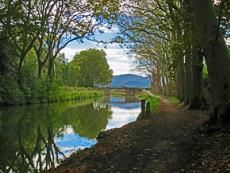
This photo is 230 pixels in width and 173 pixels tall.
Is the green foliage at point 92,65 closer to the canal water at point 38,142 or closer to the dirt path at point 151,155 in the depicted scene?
the canal water at point 38,142

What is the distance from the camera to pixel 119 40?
38.1 metres

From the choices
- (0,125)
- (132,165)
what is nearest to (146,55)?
(0,125)

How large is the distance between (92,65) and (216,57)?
11057 centimetres

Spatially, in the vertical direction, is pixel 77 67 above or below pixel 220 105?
above

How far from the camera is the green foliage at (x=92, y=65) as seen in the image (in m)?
121

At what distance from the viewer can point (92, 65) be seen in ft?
406

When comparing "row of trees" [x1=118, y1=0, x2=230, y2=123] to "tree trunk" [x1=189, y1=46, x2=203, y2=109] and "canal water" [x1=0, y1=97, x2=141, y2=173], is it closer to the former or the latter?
"tree trunk" [x1=189, y1=46, x2=203, y2=109]

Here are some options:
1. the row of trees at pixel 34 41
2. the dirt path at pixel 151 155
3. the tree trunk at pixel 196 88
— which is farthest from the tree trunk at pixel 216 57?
the row of trees at pixel 34 41

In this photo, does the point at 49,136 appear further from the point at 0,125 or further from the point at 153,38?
the point at 153,38

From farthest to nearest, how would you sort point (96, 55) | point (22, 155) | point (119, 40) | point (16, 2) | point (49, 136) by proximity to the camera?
point (96, 55) < point (119, 40) < point (16, 2) < point (49, 136) < point (22, 155)

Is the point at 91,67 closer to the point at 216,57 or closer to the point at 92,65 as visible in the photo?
the point at 92,65

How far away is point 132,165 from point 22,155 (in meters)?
6.83

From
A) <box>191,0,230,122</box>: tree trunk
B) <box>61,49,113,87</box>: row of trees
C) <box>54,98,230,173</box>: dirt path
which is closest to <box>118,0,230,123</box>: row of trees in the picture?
<box>191,0,230,122</box>: tree trunk

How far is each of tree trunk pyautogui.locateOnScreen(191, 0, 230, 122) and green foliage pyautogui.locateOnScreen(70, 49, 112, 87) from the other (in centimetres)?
10536
